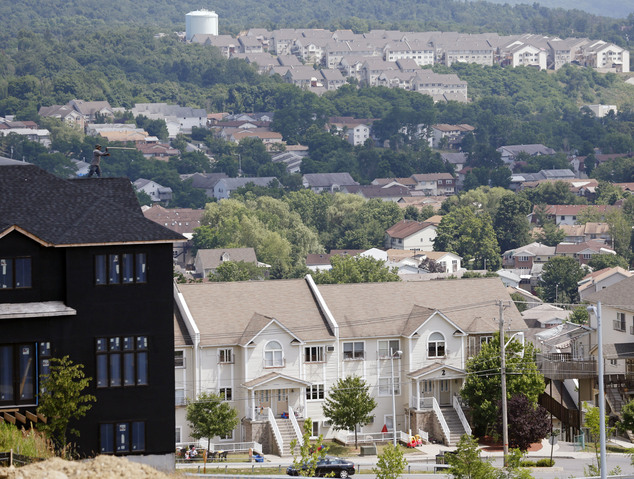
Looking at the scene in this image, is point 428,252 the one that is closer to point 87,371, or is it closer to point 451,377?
point 451,377

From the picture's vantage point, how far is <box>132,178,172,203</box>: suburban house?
19657 centimetres

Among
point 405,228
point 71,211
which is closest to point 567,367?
point 71,211

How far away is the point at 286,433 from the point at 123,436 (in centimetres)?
2075

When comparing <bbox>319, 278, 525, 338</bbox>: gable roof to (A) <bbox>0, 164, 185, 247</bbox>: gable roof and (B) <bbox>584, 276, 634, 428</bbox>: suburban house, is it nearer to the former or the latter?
A: (B) <bbox>584, 276, 634, 428</bbox>: suburban house

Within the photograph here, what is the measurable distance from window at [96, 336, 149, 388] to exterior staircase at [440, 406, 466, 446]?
22.4 m

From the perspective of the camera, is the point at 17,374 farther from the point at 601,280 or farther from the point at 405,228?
the point at 405,228

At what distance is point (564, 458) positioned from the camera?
44.3 meters

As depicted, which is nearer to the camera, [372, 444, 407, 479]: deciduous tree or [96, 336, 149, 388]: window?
[96, 336, 149, 388]: window

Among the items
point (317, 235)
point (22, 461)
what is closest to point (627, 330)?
point (22, 461)

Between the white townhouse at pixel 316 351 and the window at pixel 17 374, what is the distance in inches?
808

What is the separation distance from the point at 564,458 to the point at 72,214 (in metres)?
23.3

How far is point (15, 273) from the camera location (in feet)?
86.6

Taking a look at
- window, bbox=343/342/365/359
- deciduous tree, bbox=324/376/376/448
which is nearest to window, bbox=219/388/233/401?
deciduous tree, bbox=324/376/376/448

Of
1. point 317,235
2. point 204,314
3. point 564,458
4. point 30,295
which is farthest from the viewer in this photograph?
point 317,235
